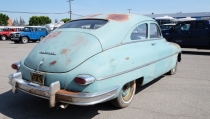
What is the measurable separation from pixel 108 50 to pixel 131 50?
1.73ft

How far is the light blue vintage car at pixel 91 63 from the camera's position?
9.75 ft

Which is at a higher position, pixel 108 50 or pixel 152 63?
pixel 108 50

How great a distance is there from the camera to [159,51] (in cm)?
463

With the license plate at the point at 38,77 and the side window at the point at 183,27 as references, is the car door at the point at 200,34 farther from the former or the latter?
the license plate at the point at 38,77

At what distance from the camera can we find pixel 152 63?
424 centimetres

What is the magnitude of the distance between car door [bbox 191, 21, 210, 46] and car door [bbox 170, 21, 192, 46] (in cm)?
26

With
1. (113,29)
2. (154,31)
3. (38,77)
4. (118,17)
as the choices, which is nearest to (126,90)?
(113,29)

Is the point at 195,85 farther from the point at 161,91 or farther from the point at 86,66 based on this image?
the point at 86,66

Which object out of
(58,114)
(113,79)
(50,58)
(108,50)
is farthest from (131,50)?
(58,114)

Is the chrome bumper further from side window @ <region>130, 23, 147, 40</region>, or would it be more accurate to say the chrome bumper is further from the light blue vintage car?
side window @ <region>130, 23, 147, 40</region>

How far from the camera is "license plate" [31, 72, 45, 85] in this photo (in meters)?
3.21

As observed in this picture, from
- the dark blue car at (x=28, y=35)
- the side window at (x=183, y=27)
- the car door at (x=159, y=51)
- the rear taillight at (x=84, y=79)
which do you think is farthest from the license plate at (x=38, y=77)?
the dark blue car at (x=28, y=35)

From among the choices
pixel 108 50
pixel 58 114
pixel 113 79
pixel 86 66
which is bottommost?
pixel 58 114

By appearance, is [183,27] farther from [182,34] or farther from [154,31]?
[154,31]
